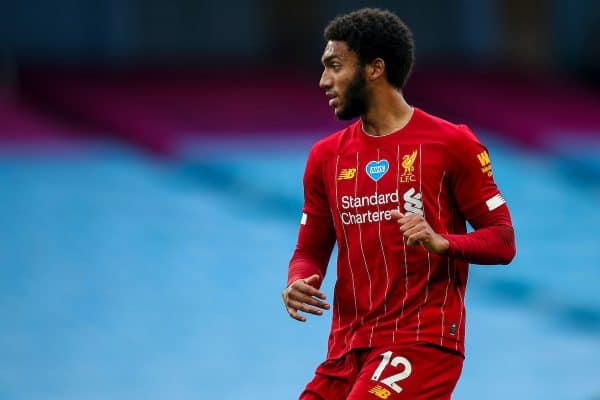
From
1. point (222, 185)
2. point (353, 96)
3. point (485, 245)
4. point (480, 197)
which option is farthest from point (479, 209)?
point (222, 185)

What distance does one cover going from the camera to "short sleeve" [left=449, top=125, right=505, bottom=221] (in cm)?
419

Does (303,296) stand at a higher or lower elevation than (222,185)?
lower

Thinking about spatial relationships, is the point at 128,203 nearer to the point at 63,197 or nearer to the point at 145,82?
the point at 63,197

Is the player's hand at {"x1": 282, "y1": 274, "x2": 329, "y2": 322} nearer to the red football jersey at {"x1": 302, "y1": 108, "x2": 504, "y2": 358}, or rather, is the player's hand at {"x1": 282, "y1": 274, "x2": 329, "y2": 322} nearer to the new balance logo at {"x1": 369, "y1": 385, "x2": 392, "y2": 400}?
the red football jersey at {"x1": 302, "y1": 108, "x2": 504, "y2": 358}

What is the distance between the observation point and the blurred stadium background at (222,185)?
9.03 meters

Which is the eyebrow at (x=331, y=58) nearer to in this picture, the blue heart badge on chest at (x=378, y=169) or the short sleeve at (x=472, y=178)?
the blue heart badge on chest at (x=378, y=169)

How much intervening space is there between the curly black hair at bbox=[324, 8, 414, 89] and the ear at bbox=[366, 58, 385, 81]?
1cm

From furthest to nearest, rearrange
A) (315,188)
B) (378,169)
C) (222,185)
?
(222,185), (315,188), (378,169)

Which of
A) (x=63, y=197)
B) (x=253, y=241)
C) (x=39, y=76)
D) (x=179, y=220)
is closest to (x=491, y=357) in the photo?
(x=253, y=241)

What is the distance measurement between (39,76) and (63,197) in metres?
3.40

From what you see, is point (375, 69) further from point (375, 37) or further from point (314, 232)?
point (314, 232)

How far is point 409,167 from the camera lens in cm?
427

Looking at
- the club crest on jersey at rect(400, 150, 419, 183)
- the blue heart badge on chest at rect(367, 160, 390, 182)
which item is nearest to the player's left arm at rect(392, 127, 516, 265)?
the club crest on jersey at rect(400, 150, 419, 183)

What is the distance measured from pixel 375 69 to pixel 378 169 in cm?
37
